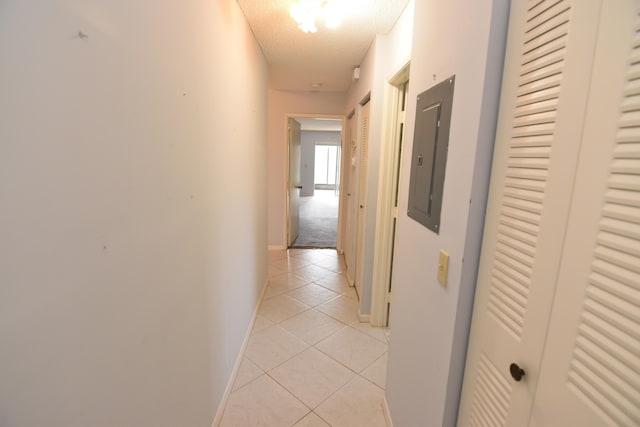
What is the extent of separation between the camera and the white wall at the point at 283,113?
4.50 metres

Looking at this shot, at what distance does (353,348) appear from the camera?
7.75 ft

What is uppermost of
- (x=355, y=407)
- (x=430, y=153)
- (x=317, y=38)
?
(x=317, y=38)

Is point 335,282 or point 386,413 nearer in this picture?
point 386,413

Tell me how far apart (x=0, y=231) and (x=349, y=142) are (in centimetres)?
409

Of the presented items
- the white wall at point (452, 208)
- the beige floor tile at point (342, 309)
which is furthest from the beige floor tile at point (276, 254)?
the white wall at point (452, 208)

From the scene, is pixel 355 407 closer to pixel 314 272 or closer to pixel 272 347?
pixel 272 347

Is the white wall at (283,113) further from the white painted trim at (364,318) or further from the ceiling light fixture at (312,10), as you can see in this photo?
the ceiling light fixture at (312,10)

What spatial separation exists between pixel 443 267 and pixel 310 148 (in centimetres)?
1071

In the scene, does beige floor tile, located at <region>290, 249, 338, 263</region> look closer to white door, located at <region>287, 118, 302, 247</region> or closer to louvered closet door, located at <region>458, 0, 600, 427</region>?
white door, located at <region>287, 118, 302, 247</region>

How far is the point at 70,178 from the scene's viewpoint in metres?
0.63

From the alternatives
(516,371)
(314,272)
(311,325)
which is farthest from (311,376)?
(314,272)

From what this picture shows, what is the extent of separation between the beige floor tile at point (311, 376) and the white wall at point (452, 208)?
0.60 m

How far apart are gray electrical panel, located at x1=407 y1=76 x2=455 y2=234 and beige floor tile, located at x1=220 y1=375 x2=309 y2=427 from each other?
135 cm

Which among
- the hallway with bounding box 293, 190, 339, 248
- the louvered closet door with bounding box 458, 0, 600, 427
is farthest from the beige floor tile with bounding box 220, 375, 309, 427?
the hallway with bounding box 293, 190, 339, 248
